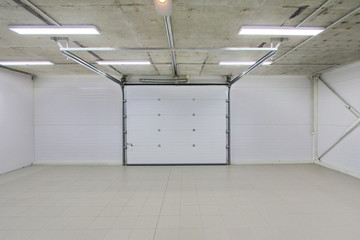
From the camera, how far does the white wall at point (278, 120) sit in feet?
20.4

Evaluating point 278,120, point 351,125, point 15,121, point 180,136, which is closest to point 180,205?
point 180,136

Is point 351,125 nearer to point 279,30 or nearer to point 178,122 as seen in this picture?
point 279,30

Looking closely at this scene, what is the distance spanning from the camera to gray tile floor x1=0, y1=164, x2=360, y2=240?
2533 mm

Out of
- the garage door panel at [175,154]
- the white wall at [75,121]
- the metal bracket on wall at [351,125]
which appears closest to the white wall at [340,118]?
the metal bracket on wall at [351,125]

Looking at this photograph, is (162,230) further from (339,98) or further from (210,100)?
(339,98)

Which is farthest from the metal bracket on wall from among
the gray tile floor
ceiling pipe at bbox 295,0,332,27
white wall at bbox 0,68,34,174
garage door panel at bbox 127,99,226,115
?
white wall at bbox 0,68,34,174

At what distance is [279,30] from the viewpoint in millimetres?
2934

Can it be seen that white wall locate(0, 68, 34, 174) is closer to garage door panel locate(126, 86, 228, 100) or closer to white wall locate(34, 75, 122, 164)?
white wall locate(34, 75, 122, 164)

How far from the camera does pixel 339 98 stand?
5285mm

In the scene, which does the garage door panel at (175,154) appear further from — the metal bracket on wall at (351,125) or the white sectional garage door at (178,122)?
the metal bracket on wall at (351,125)

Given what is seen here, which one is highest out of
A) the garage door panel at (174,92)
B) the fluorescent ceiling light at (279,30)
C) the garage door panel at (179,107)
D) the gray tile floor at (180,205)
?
the fluorescent ceiling light at (279,30)

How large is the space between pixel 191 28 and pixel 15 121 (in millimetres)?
5798

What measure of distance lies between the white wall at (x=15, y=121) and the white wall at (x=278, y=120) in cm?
650

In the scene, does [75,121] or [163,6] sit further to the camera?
[75,121]
